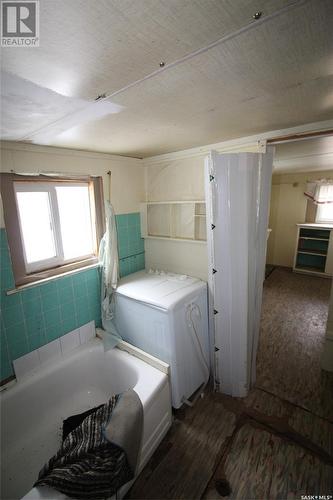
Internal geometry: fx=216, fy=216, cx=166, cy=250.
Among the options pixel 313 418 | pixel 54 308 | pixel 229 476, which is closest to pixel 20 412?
pixel 54 308

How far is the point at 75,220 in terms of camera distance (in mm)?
2066

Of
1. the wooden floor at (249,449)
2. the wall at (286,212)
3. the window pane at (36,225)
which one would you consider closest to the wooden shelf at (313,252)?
the wall at (286,212)

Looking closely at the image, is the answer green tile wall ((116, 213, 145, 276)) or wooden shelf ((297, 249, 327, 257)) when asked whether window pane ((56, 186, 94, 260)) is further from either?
wooden shelf ((297, 249, 327, 257))

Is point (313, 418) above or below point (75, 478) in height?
below

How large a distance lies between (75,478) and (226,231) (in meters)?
1.63

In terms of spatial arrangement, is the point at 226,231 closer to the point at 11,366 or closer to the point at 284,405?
the point at 284,405

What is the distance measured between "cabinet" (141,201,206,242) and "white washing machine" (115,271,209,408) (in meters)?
0.49

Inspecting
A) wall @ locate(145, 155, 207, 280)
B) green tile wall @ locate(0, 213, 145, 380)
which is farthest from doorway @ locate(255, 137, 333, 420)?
green tile wall @ locate(0, 213, 145, 380)

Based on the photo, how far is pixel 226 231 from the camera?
164 centimetres

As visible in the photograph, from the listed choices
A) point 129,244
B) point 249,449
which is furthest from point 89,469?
point 129,244

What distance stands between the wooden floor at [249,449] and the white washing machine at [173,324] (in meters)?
0.26

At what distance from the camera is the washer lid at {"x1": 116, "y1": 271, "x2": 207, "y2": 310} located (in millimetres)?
1761

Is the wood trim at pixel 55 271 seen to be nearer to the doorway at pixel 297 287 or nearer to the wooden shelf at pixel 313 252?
the doorway at pixel 297 287

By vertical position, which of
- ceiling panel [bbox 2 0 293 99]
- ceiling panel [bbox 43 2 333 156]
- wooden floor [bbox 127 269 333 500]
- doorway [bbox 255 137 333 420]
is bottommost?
wooden floor [bbox 127 269 333 500]
